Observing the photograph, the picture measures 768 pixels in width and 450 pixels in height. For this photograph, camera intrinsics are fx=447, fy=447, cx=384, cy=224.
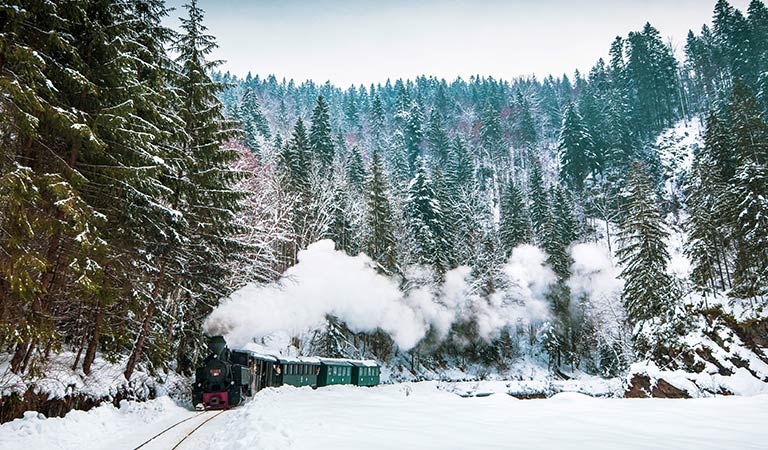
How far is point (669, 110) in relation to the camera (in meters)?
80.7

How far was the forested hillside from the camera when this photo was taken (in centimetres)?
1082

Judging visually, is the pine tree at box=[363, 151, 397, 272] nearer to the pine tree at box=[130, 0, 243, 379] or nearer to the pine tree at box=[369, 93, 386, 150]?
the pine tree at box=[130, 0, 243, 379]

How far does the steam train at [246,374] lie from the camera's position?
18203 mm

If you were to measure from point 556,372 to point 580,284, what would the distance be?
1012 cm

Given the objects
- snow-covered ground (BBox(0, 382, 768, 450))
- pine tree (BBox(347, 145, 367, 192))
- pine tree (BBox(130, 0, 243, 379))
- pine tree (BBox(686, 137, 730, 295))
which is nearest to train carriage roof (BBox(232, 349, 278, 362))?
pine tree (BBox(130, 0, 243, 379))

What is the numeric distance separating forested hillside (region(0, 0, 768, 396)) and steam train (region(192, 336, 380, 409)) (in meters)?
2.42

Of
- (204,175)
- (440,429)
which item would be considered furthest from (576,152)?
(440,429)

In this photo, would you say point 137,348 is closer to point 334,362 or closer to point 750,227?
point 334,362

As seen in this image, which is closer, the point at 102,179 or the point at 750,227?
the point at 102,179

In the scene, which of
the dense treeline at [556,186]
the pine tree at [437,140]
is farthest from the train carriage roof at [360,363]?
the pine tree at [437,140]

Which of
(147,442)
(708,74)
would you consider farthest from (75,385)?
(708,74)

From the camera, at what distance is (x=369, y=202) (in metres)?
41.9

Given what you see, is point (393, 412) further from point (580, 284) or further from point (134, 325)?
point (580, 284)

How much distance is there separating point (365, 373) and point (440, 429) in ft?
77.4
